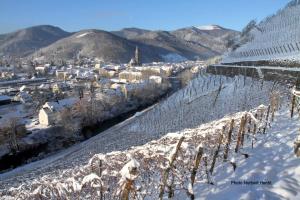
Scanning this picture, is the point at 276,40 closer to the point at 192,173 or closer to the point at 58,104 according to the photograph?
the point at 58,104

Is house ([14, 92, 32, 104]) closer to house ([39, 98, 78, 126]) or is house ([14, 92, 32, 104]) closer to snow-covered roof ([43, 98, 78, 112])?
snow-covered roof ([43, 98, 78, 112])

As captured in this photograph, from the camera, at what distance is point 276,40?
50219 millimetres

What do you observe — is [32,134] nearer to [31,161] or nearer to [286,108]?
[31,161]

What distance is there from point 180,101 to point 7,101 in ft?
116

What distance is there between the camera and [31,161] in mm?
30797

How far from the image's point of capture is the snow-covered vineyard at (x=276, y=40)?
138 feet

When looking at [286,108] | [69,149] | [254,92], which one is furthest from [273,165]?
[69,149]

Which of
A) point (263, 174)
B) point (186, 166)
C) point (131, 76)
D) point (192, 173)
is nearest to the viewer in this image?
point (192, 173)

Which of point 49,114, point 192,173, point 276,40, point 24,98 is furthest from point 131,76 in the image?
point 192,173

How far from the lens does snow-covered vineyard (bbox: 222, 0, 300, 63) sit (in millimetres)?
42094

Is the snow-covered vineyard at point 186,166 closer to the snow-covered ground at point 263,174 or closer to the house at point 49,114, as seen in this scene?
the snow-covered ground at point 263,174

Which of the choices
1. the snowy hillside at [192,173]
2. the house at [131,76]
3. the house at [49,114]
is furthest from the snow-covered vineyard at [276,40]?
the house at [131,76]

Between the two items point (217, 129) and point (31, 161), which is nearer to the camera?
point (217, 129)

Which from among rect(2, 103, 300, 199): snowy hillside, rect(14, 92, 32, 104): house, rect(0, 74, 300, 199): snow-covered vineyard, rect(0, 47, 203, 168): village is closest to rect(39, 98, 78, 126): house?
rect(0, 47, 203, 168): village
